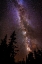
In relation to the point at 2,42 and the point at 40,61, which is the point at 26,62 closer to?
the point at 40,61

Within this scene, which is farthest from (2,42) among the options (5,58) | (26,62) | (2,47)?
(26,62)

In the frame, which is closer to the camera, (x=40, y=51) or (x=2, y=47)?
(x=2, y=47)

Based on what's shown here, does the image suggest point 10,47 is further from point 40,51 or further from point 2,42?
point 40,51

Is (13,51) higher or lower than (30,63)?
higher

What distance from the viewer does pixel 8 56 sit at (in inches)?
1040

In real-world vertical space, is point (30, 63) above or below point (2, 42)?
below

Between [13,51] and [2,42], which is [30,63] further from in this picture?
[2,42]

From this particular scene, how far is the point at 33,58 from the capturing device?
26281 millimetres

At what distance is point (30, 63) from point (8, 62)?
326 centimetres

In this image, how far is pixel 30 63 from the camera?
83.9 ft

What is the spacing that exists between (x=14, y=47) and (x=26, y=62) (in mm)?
3122

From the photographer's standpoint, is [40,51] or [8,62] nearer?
[8,62]

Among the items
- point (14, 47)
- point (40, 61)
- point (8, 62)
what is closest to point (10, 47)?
point (14, 47)

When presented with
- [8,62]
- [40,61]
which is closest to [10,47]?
[8,62]
